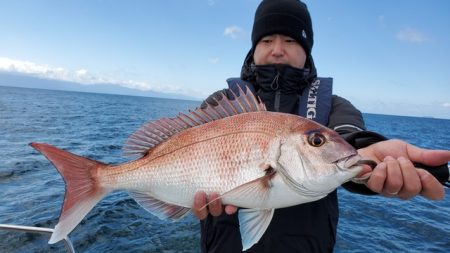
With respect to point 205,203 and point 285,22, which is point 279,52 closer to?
point 285,22

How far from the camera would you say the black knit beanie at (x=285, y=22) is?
3.59m

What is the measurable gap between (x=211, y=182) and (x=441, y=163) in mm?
1577

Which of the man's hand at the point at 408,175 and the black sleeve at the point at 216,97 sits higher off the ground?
the black sleeve at the point at 216,97

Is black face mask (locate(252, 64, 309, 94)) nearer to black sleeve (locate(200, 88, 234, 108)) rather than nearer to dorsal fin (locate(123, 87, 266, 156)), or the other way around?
black sleeve (locate(200, 88, 234, 108))

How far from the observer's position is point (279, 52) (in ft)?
11.6

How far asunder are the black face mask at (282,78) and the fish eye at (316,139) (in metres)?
1.15

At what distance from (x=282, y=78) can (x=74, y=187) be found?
2.25 metres

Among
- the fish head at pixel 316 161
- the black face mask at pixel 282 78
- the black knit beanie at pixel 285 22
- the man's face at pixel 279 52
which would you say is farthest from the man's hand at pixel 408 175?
Result: the black knit beanie at pixel 285 22

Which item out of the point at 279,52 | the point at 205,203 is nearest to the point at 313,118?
the point at 279,52

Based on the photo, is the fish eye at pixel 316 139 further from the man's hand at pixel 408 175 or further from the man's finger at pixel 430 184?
the man's finger at pixel 430 184

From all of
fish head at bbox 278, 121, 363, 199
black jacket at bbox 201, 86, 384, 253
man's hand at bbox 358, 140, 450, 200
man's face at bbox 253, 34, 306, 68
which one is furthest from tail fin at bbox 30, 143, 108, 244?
man's hand at bbox 358, 140, 450, 200

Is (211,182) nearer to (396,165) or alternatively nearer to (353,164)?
(353,164)

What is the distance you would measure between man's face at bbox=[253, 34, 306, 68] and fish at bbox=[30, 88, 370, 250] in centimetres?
101

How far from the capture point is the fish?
2289mm
